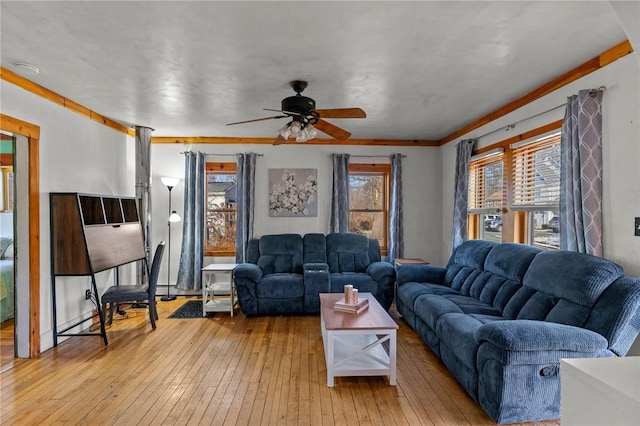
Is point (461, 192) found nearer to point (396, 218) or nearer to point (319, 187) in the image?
point (396, 218)

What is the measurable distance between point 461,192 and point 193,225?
3998 millimetres

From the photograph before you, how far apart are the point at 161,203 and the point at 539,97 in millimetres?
5282

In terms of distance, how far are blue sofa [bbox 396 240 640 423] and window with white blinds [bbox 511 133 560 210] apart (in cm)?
56

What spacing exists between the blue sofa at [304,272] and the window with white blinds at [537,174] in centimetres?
182

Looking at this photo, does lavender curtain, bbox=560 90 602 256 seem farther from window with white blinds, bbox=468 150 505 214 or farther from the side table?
the side table

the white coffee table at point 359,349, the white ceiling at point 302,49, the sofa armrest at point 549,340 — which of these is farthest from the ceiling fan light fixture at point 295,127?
the sofa armrest at point 549,340

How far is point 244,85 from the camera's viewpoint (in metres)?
3.18

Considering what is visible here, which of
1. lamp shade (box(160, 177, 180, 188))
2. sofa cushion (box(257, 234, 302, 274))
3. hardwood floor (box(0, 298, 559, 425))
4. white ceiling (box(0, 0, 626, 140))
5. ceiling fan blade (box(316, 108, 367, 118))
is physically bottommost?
hardwood floor (box(0, 298, 559, 425))

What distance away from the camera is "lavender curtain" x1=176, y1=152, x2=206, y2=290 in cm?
529

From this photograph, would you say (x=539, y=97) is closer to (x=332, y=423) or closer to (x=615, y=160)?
(x=615, y=160)

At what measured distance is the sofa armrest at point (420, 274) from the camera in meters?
4.32

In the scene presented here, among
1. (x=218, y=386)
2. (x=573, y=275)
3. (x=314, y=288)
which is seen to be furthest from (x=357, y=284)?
(x=573, y=275)

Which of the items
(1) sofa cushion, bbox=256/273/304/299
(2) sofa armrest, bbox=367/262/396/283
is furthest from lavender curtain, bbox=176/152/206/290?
(2) sofa armrest, bbox=367/262/396/283

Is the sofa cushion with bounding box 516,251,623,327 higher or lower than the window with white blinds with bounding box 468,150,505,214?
lower
